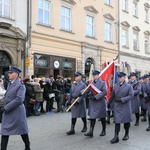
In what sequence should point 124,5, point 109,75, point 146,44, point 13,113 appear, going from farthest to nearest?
point 146,44 → point 124,5 → point 109,75 → point 13,113

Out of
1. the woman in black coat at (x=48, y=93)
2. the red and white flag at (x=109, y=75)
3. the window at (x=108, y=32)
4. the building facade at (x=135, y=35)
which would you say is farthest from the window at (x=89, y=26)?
the red and white flag at (x=109, y=75)

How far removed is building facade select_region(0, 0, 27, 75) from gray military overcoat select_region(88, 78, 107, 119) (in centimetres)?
920

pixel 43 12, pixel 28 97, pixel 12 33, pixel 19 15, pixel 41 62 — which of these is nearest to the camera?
pixel 28 97

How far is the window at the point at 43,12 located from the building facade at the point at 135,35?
9678 mm

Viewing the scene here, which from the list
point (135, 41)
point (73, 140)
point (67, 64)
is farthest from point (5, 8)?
point (135, 41)

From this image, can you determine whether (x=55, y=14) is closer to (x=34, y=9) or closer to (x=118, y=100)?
(x=34, y=9)

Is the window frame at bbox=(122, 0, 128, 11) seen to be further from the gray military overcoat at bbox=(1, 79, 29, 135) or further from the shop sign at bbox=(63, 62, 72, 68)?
the gray military overcoat at bbox=(1, 79, 29, 135)

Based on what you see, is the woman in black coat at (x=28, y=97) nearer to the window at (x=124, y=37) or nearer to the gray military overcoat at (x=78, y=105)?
the gray military overcoat at (x=78, y=105)

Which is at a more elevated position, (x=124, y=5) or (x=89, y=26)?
(x=124, y=5)

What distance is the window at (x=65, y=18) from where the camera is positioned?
19.6 meters

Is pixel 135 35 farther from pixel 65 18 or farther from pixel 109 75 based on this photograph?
pixel 109 75

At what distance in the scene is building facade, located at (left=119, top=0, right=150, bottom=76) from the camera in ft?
87.0

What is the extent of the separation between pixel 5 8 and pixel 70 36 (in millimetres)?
5706

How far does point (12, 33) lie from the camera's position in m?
15.8
